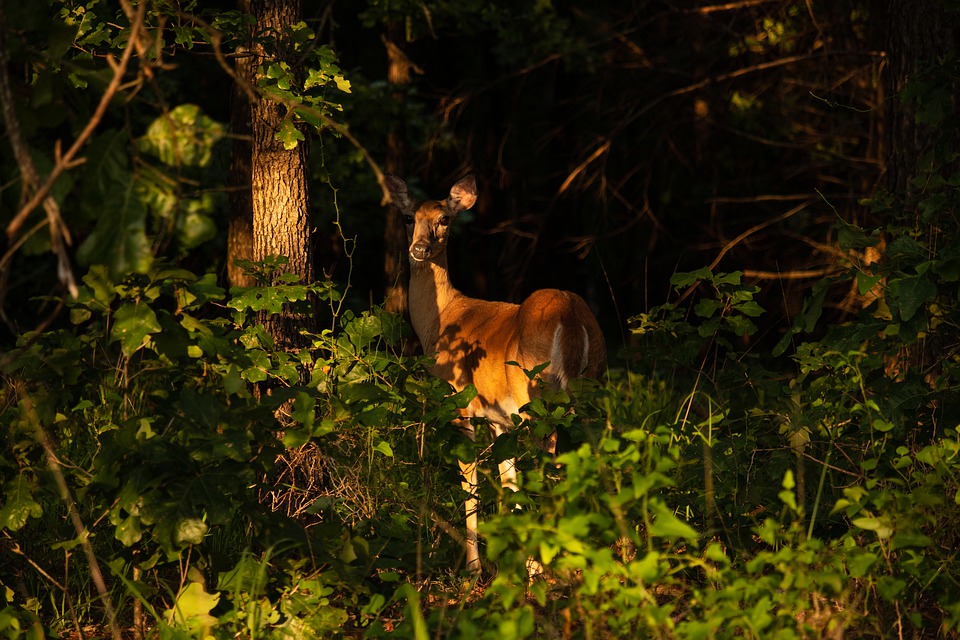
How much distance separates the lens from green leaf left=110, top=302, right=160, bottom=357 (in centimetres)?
359

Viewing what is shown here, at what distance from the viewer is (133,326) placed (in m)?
3.62

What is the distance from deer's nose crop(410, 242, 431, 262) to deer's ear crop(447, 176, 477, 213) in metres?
0.53

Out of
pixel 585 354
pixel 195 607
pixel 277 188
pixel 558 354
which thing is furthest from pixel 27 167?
pixel 585 354

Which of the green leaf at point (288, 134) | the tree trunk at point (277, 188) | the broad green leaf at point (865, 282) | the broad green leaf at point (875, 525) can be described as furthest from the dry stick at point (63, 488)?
the broad green leaf at point (865, 282)

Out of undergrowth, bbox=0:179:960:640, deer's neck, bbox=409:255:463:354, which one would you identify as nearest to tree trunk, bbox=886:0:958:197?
undergrowth, bbox=0:179:960:640

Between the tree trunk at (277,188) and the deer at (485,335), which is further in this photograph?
the deer at (485,335)

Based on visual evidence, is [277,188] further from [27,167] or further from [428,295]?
[27,167]

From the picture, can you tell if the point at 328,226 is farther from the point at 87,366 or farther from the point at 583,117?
the point at 87,366

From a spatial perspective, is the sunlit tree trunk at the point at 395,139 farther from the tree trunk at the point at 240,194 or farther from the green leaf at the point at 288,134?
the green leaf at the point at 288,134

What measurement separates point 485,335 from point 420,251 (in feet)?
2.34

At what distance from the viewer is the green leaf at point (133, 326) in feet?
11.8

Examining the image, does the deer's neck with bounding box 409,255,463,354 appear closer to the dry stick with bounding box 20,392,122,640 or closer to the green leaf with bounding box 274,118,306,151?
the green leaf with bounding box 274,118,306,151

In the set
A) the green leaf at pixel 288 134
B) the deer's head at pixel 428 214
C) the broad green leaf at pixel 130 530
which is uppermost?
the green leaf at pixel 288 134

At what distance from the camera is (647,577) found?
9.67ft
